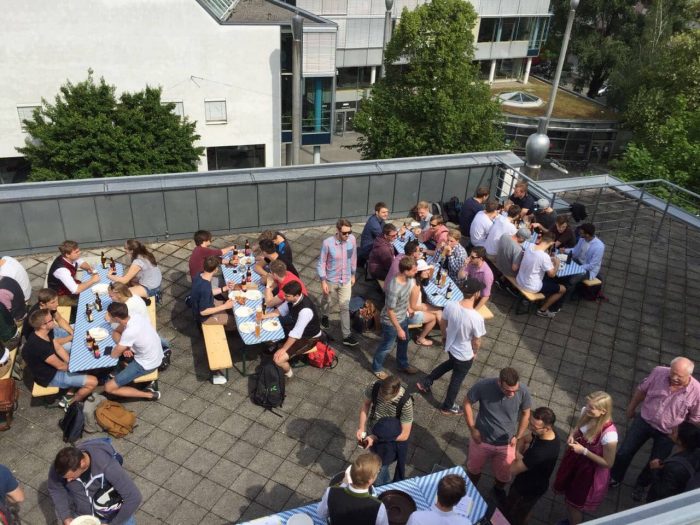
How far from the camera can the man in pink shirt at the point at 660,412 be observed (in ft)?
21.5

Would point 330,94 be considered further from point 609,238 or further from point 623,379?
point 623,379

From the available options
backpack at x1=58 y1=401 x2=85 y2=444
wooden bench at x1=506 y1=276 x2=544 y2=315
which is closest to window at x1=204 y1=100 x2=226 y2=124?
wooden bench at x1=506 y1=276 x2=544 y2=315

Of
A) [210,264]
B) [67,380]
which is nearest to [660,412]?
[210,264]

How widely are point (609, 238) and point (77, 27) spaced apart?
22229 millimetres

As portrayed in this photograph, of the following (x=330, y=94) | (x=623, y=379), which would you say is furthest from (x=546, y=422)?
(x=330, y=94)

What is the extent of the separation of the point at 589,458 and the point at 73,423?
20.1ft

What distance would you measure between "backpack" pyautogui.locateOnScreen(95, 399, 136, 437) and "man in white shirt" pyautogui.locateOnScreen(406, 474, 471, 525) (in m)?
4.38

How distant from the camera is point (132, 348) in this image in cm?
752

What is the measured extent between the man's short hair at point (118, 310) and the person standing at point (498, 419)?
4320mm

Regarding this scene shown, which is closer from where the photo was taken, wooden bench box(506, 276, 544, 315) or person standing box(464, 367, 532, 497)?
person standing box(464, 367, 532, 497)

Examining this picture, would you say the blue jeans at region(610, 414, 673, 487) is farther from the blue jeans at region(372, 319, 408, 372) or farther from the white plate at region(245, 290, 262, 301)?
the white plate at region(245, 290, 262, 301)

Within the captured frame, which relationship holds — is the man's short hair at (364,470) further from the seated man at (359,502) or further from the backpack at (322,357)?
the backpack at (322,357)

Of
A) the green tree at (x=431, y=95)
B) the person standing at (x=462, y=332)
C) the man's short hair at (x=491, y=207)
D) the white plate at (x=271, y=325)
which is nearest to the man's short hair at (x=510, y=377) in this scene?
the person standing at (x=462, y=332)

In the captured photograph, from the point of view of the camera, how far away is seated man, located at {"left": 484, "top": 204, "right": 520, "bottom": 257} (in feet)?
35.6
